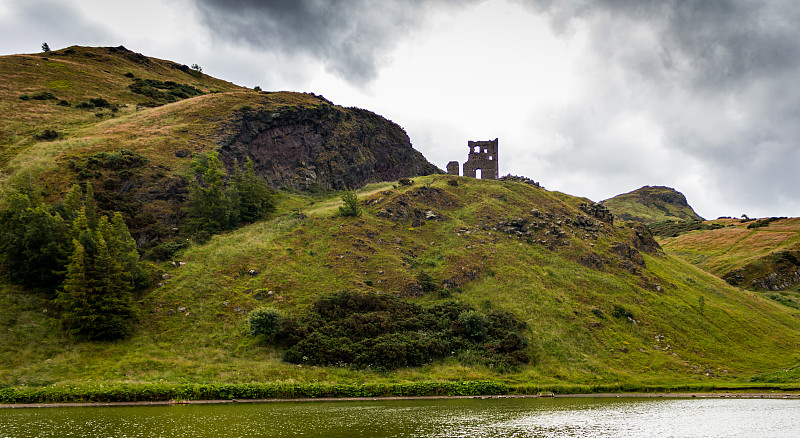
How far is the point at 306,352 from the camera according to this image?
47.8 m

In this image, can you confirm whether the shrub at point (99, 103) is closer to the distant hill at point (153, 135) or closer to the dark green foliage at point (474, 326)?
the distant hill at point (153, 135)

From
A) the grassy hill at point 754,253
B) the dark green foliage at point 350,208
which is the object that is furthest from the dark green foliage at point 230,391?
the grassy hill at point 754,253

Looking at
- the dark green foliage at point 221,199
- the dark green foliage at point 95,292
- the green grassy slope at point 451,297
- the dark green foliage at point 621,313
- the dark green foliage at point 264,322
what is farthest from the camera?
the dark green foliage at point 221,199

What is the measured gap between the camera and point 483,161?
11212cm

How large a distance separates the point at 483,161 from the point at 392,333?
231ft

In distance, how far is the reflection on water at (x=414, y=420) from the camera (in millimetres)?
27297

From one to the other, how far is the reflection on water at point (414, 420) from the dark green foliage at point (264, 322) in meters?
12.7

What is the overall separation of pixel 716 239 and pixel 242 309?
488ft

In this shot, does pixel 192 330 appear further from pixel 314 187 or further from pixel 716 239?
pixel 716 239

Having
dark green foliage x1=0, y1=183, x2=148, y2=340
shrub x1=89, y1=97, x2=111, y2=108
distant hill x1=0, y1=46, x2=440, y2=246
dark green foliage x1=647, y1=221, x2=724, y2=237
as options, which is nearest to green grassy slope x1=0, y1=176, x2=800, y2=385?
dark green foliage x1=0, y1=183, x2=148, y2=340

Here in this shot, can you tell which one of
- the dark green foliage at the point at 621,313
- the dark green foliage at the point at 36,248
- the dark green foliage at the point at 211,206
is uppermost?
the dark green foliage at the point at 211,206

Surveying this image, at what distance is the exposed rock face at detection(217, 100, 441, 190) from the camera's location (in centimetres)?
10525

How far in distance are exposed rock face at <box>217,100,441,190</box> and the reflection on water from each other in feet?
236

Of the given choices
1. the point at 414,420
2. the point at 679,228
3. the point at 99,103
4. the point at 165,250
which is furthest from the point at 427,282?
the point at 679,228
